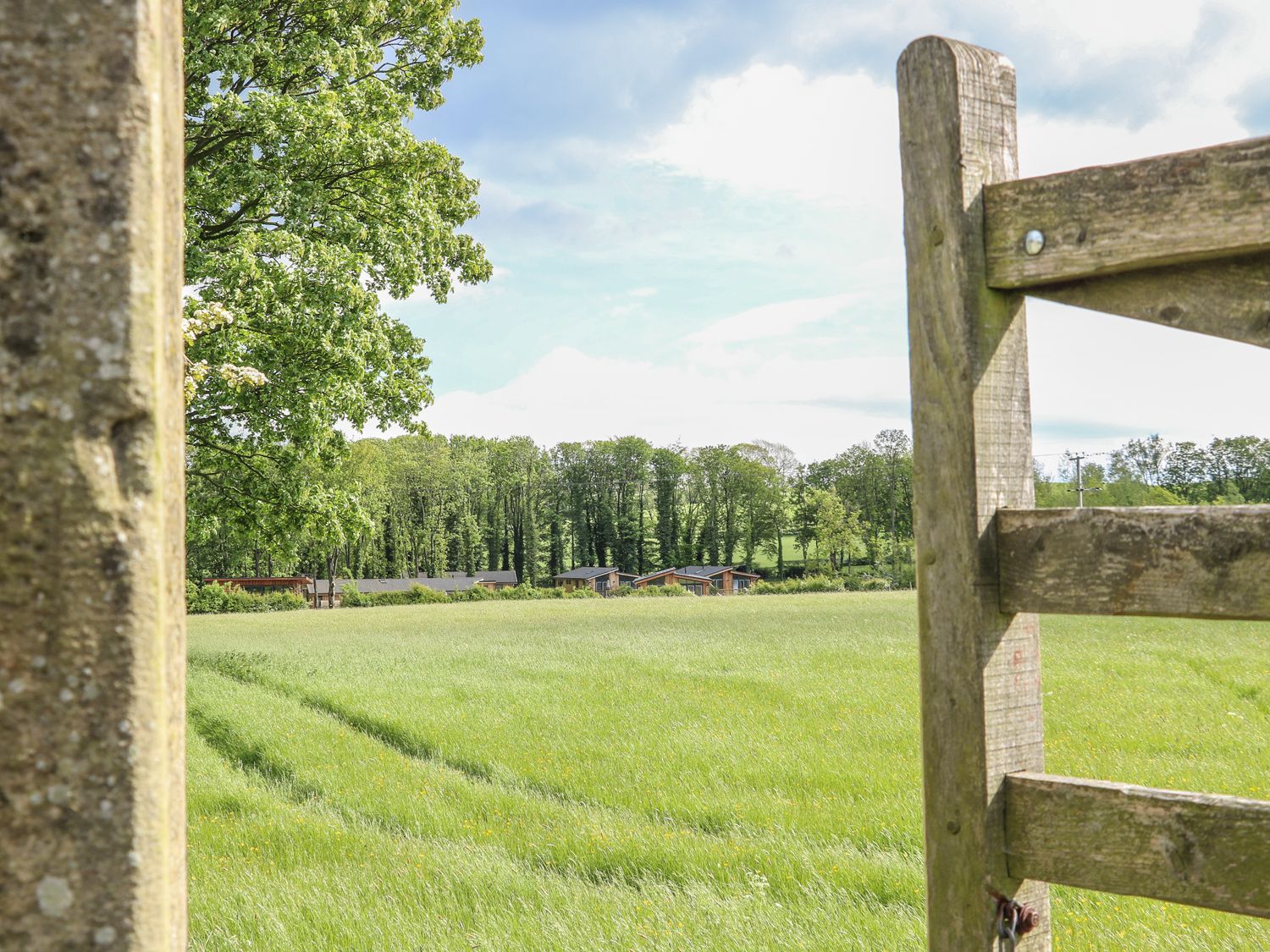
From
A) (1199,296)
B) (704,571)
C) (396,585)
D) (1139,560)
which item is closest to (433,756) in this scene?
(1139,560)

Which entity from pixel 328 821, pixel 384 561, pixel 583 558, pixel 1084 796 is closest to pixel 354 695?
pixel 328 821

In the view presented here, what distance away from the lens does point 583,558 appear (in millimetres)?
115438

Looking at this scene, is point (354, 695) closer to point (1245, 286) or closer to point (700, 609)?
point (1245, 286)

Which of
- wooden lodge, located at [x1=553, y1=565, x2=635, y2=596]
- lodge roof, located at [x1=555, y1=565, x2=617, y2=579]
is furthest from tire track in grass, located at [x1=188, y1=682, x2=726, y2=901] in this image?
lodge roof, located at [x1=555, y1=565, x2=617, y2=579]

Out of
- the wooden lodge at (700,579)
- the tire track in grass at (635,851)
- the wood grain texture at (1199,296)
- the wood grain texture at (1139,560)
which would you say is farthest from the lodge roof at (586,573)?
the wood grain texture at (1199,296)

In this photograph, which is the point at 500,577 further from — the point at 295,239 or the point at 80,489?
the point at 80,489

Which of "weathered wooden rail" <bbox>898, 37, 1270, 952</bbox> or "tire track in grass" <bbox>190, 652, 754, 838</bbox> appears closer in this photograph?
"weathered wooden rail" <bbox>898, 37, 1270, 952</bbox>

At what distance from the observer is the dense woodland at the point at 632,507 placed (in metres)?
99.9

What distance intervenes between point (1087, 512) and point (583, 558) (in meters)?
114

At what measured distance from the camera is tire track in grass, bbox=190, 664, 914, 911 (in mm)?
7191

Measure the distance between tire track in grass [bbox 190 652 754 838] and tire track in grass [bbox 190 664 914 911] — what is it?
0.19 meters

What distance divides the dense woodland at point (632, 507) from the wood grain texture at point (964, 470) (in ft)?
316

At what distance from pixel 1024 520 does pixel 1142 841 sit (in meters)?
0.78

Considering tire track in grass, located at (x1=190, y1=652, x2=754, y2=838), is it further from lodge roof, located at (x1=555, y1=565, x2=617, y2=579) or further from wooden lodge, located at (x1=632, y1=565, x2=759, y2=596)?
lodge roof, located at (x1=555, y1=565, x2=617, y2=579)
